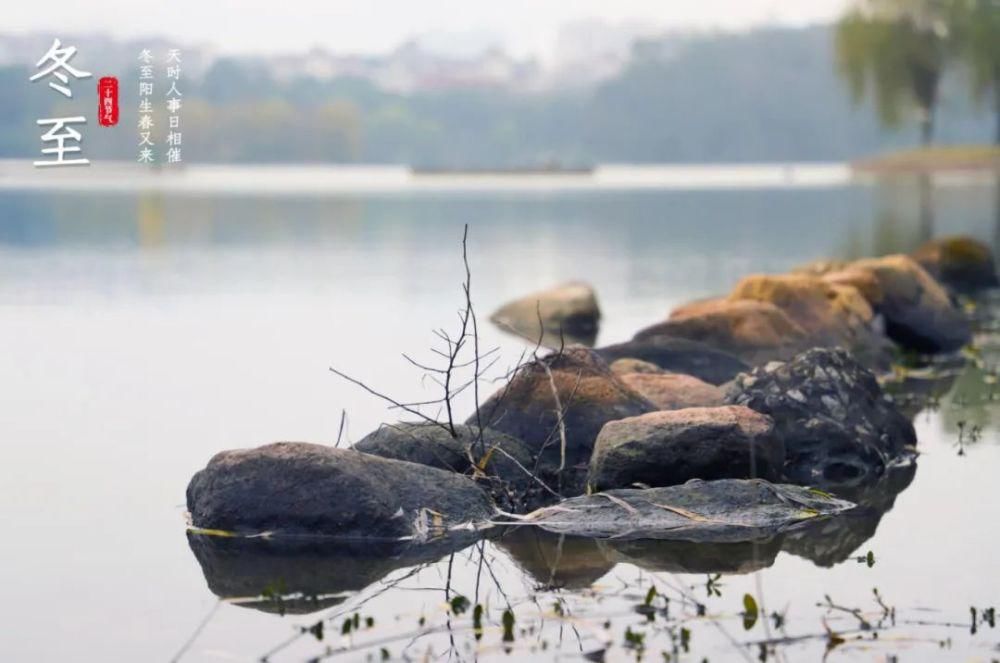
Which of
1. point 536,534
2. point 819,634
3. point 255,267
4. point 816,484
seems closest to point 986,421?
point 816,484

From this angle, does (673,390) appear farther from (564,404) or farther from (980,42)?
(980,42)

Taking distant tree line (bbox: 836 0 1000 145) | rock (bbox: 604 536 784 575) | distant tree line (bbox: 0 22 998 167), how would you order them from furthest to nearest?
distant tree line (bbox: 0 22 998 167), distant tree line (bbox: 836 0 1000 145), rock (bbox: 604 536 784 575)

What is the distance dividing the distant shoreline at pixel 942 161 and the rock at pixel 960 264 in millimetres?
55128

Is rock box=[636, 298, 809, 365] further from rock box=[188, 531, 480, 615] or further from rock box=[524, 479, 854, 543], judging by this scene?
rock box=[188, 531, 480, 615]

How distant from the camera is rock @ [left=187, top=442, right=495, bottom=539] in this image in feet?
22.0

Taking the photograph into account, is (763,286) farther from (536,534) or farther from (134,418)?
(536,534)

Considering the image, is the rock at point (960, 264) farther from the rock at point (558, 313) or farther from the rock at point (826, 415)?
the rock at point (826, 415)

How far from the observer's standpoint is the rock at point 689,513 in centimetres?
682

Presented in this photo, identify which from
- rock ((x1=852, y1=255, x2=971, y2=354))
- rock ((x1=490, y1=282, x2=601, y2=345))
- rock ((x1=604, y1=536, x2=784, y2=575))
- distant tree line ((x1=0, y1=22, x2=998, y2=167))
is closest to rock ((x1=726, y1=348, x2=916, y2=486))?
rock ((x1=604, y1=536, x2=784, y2=575))

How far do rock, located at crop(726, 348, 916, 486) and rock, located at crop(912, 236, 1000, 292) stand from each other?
1015cm

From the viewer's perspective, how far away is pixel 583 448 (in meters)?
8.05

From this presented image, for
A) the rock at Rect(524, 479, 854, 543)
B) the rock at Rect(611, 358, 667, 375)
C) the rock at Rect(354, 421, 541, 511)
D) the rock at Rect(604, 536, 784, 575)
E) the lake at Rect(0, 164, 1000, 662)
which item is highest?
the rock at Rect(611, 358, 667, 375)


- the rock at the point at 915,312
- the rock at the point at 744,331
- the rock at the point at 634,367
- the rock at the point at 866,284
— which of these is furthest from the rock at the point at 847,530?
the rock at the point at 866,284

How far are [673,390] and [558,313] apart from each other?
21.0 ft
